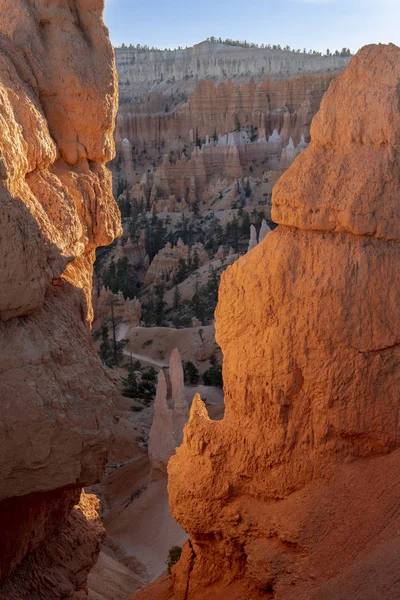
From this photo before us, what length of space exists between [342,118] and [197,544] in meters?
4.39

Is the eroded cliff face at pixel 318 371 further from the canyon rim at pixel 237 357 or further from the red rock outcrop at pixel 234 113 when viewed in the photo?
the red rock outcrop at pixel 234 113

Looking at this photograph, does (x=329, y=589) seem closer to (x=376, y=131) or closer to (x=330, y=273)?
(x=330, y=273)

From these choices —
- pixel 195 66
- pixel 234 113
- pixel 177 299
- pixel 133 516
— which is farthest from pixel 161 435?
pixel 195 66

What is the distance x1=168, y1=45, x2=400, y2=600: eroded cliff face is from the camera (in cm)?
659

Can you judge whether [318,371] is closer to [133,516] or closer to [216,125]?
[133,516]

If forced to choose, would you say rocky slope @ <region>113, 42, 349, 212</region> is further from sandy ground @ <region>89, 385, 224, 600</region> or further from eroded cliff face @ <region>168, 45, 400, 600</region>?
eroded cliff face @ <region>168, 45, 400, 600</region>

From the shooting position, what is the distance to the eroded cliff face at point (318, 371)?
659 centimetres

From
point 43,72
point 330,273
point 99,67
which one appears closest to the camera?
point 330,273

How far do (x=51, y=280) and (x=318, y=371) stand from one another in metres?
2.53

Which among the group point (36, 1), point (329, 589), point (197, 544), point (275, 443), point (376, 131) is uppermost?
point (36, 1)

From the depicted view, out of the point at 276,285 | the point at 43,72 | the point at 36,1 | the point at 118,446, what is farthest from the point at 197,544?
the point at 118,446

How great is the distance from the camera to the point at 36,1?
8.76 meters

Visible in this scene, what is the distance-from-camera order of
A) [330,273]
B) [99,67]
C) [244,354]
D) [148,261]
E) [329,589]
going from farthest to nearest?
Result: 1. [148,261]
2. [99,67]
3. [244,354]
4. [330,273]
5. [329,589]

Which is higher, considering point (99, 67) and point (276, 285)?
point (99, 67)
